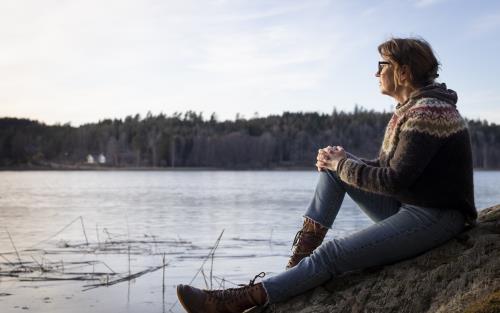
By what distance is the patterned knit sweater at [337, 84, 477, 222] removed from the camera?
4070mm

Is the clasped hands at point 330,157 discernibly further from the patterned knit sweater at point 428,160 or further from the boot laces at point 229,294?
the boot laces at point 229,294

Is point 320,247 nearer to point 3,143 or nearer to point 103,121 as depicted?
point 3,143

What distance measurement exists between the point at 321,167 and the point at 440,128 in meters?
0.83

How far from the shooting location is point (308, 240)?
15.2ft

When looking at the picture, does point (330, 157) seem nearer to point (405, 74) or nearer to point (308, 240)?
point (308, 240)

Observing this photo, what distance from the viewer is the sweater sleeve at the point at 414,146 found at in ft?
13.3

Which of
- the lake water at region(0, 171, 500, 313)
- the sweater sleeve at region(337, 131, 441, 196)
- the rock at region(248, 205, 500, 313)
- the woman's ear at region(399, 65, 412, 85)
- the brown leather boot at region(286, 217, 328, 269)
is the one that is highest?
the woman's ear at region(399, 65, 412, 85)

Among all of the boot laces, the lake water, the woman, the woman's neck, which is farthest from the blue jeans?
the lake water

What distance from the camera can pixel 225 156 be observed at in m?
129

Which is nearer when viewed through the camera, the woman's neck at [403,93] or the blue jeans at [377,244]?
the blue jeans at [377,244]

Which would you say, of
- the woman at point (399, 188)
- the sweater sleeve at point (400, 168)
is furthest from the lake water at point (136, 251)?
the sweater sleeve at point (400, 168)

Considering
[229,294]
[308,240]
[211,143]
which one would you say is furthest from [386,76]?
[211,143]

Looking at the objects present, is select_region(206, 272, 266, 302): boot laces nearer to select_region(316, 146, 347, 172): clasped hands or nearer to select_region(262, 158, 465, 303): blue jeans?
select_region(262, 158, 465, 303): blue jeans

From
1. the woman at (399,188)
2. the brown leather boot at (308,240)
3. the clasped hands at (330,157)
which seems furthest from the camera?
the brown leather boot at (308,240)
